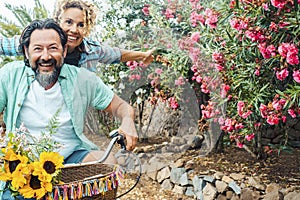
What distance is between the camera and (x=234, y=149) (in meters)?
3.34

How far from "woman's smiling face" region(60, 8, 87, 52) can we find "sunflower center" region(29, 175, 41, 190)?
2.21 feet

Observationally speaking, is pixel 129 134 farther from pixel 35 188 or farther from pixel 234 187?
pixel 234 187

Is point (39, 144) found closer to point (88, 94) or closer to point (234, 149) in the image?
point (88, 94)

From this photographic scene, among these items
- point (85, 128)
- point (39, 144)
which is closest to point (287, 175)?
point (85, 128)

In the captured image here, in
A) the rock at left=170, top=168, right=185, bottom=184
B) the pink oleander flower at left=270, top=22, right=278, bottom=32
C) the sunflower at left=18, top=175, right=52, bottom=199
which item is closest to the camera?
the sunflower at left=18, top=175, right=52, bottom=199

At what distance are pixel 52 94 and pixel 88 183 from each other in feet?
1.77

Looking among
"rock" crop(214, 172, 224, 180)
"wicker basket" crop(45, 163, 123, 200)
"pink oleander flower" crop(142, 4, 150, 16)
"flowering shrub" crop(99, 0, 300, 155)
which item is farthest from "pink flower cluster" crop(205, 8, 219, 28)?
"wicker basket" crop(45, 163, 123, 200)

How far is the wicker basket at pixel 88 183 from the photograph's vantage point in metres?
1.35

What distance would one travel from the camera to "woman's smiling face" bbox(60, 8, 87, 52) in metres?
1.87

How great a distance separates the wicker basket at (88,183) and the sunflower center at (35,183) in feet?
0.13

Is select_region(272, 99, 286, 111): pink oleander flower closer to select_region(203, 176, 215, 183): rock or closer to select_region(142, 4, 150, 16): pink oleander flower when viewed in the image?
select_region(203, 176, 215, 183): rock

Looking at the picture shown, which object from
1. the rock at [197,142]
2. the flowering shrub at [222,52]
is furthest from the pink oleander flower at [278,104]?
the rock at [197,142]

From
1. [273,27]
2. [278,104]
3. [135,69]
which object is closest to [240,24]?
[273,27]

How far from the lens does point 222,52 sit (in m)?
2.59
